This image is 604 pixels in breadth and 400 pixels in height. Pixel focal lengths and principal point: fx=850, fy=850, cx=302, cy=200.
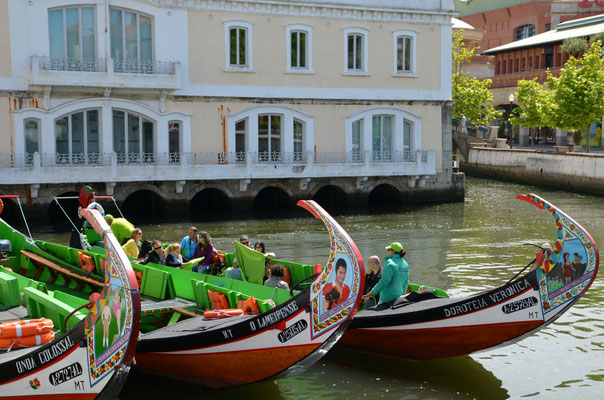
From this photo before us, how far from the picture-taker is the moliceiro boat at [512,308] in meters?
13.7

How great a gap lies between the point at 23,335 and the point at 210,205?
25857mm

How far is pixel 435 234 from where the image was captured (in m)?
30.0

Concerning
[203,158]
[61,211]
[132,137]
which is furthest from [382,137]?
[61,211]

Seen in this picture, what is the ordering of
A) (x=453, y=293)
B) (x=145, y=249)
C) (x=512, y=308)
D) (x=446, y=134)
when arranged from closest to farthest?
1. (x=512, y=308)
2. (x=145, y=249)
3. (x=453, y=293)
4. (x=446, y=134)

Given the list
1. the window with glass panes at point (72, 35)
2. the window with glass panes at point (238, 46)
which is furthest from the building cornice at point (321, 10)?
the window with glass panes at point (72, 35)

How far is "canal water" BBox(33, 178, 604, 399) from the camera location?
1332 centimetres

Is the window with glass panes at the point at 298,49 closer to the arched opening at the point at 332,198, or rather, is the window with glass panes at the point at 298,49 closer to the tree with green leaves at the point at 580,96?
the arched opening at the point at 332,198

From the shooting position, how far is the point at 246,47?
116 ft

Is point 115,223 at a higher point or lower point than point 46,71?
lower

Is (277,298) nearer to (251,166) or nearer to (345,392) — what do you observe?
(345,392)

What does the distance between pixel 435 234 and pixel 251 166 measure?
8636 mm

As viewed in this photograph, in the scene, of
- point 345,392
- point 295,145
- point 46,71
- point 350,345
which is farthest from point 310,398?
point 295,145

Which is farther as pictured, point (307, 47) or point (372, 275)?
point (307, 47)

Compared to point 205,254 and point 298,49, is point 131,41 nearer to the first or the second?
point 298,49
